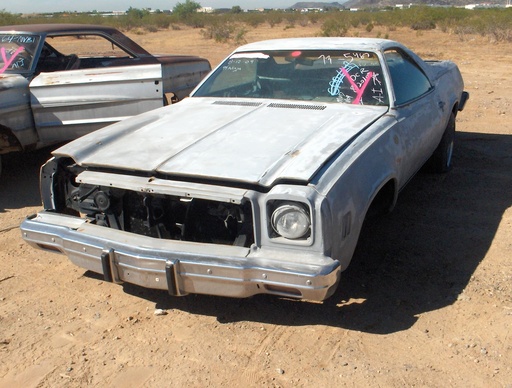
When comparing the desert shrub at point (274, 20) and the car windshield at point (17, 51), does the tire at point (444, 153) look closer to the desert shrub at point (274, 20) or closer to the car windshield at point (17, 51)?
the car windshield at point (17, 51)

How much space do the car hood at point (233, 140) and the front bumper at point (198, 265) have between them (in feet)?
1.30

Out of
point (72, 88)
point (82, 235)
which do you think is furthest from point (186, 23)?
point (82, 235)

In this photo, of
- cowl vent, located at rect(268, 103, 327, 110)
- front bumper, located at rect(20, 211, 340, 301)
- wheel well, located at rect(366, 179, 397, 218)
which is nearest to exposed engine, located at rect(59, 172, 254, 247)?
front bumper, located at rect(20, 211, 340, 301)

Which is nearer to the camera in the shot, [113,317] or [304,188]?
[304,188]

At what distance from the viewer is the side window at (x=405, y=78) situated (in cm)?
477

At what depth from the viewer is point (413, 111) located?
4758mm

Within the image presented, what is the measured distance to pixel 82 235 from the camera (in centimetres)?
365

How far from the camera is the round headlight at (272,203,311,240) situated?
322cm

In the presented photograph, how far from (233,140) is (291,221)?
0.92m

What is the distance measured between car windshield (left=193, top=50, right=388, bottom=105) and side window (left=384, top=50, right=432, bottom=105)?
0.58 ft

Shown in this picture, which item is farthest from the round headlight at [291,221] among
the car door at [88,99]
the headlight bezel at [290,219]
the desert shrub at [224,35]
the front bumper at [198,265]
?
the desert shrub at [224,35]

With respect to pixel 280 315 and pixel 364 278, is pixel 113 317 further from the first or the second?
pixel 364 278

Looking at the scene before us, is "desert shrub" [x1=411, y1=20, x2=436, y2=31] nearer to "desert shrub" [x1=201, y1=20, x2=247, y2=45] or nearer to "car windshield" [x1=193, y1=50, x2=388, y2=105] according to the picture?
"desert shrub" [x1=201, y1=20, x2=247, y2=45]

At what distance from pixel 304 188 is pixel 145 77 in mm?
3282
